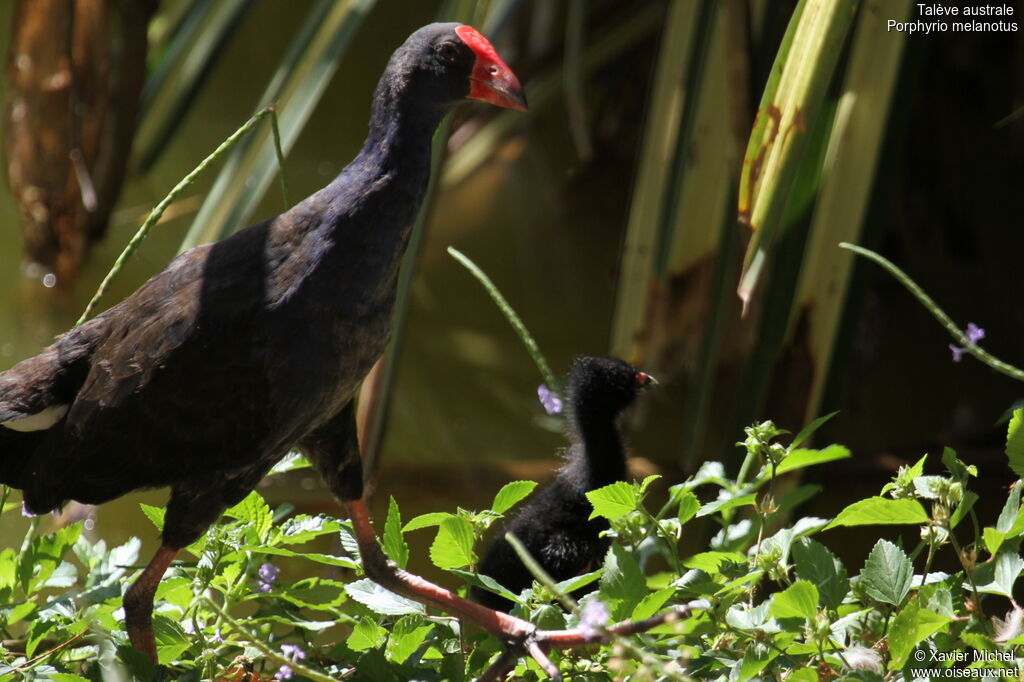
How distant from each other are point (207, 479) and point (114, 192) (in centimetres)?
228

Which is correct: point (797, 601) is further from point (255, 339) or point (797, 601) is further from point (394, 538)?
point (255, 339)

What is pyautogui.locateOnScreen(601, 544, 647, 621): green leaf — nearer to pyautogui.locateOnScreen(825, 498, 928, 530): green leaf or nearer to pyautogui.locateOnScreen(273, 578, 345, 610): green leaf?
pyautogui.locateOnScreen(825, 498, 928, 530): green leaf

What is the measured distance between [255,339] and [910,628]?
0.83 m

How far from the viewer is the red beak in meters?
1.52

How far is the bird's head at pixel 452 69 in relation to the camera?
4.95 ft

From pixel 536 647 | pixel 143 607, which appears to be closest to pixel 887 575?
pixel 536 647

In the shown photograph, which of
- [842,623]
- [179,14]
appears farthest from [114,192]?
[842,623]

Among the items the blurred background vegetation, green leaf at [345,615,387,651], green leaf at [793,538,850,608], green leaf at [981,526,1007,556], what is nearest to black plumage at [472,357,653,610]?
the blurred background vegetation

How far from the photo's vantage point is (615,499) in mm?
1239

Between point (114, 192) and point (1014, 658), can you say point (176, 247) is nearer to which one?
point (114, 192)

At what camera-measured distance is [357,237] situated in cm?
145

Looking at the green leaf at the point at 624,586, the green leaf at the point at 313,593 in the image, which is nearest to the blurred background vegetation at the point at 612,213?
the green leaf at the point at 624,586

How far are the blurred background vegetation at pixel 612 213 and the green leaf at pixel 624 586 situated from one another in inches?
16.7

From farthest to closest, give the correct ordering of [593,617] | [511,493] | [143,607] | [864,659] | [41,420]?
[41,420] → [143,607] → [511,493] → [864,659] → [593,617]
